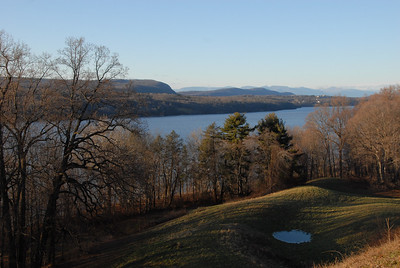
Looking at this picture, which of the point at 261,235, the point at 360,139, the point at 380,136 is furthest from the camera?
the point at 360,139

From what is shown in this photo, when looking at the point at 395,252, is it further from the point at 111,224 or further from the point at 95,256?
the point at 111,224

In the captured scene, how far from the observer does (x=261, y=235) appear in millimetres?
18391

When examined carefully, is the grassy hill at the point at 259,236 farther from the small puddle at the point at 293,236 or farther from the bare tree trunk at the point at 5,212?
the bare tree trunk at the point at 5,212

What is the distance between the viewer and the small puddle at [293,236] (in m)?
18.3

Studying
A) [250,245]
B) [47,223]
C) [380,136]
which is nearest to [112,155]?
[47,223]

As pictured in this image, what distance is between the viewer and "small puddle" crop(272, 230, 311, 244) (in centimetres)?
1830

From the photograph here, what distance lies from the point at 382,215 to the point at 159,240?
48.4 ft

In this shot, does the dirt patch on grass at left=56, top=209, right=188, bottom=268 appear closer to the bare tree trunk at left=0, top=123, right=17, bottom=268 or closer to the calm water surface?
the bare tree trunk at left=0, top=123, right=17, bottom=268

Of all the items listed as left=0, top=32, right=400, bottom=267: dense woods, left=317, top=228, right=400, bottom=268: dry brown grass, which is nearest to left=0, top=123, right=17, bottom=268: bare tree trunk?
left=0, top=32, right=400, bottom=267: dense woods

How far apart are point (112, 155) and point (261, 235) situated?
10.3 meters

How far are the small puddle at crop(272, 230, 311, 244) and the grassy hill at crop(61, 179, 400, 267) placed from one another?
1.30ft

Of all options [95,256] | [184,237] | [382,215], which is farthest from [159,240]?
[382,215]

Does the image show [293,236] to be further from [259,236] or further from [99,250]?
[99,250]

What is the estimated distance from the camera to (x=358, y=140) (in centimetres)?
4162
